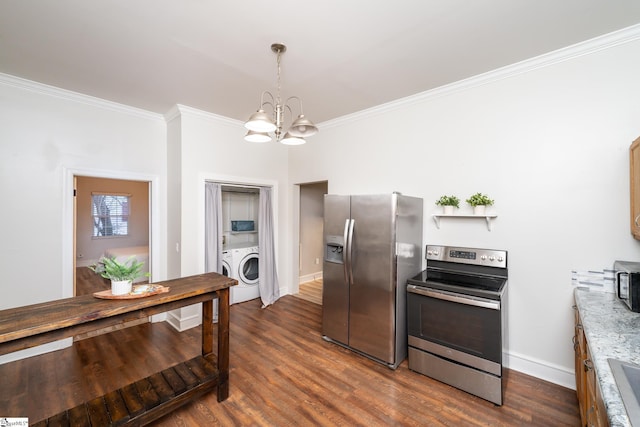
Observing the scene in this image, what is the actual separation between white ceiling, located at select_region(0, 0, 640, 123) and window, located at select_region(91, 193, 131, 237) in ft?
17.8

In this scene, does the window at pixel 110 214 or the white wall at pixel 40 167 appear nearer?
the white wall at pixel 40 167

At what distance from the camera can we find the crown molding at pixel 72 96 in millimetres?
2779

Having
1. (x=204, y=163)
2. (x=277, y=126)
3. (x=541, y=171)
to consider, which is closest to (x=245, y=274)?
(x=204, y=163)

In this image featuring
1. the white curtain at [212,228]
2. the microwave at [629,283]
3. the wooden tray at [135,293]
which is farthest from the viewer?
the white curtain at [212,228]

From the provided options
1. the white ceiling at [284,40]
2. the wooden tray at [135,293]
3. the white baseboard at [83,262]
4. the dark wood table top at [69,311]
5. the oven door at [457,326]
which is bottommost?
the white baseboard at [83,262]

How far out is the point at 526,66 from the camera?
96.9 inches

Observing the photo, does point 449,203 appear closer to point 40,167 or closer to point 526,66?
point 526,66

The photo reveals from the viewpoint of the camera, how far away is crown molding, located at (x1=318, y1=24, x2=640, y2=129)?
2078 millimetres

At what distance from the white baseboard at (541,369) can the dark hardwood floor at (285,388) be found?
62 millimetres

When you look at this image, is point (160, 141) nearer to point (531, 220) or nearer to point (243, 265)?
point (243, 265)

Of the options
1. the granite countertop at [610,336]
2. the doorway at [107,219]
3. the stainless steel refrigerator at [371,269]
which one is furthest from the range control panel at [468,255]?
the doorway at [107,219]

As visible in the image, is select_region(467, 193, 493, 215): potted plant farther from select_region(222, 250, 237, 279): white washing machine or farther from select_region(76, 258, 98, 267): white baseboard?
select_region(76, 258, 98, 267): white baseboard

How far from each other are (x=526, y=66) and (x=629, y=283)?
6.41 feet

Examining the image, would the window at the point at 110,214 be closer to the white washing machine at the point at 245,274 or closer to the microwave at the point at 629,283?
the white washing machine at the point at 245,274
